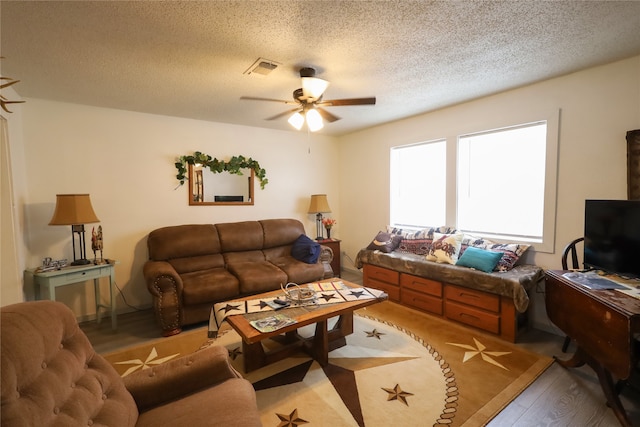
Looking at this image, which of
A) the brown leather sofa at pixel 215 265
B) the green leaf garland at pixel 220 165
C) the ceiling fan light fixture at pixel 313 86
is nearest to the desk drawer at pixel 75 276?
the brown leather sofa at pixel 215 265

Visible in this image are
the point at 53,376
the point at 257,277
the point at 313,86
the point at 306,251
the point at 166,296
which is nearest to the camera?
the point at 53,376

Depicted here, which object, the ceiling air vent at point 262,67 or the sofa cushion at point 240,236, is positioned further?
the sofa cushion at point 240,236

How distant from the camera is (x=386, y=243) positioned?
13.3 ft

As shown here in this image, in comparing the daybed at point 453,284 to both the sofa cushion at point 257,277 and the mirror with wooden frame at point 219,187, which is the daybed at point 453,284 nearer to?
the sofa cushion at point 257,277

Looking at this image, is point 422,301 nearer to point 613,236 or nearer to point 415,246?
point 415,246

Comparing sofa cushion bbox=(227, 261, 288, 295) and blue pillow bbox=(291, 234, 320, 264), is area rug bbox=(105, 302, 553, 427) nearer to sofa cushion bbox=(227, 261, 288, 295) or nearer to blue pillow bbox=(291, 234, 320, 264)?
sofa cushion bbox=(227, 261, 288, 295)

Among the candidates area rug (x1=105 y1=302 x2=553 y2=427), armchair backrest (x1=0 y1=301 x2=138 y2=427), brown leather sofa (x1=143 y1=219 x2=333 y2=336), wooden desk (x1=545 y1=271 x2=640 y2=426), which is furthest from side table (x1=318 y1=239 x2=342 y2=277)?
armchair backrest (x1=0 y1=301 x2=138 y2=427)

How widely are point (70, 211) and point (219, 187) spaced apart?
171 cm

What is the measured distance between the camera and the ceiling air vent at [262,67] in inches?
91.0

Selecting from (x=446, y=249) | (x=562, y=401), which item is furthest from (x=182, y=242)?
(x=562, y=401)

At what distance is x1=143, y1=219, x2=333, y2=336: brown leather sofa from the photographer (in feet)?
9.83

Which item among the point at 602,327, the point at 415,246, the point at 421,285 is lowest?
the point at 421,285

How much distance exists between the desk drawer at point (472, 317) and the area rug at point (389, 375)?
3.3 inches

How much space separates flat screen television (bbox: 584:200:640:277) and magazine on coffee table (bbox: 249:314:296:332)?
247cm
